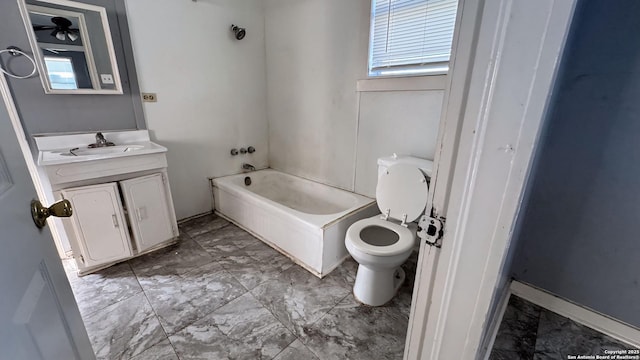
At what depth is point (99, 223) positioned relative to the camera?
1762 millimetres

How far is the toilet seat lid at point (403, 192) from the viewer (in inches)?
64.3

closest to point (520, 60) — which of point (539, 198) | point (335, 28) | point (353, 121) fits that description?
point (539, 198)

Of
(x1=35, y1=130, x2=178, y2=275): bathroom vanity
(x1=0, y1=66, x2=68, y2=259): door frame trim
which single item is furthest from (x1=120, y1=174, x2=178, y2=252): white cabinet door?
(x1=0, y1=66, x2=68, y2=259): door frame trim

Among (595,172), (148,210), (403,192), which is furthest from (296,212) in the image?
(595,172)

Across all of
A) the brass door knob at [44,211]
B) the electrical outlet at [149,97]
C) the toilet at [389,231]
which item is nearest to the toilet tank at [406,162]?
the toilet at [389,231]

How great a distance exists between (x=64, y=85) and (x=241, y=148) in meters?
1.44

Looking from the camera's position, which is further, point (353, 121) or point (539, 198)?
point (353, 121)

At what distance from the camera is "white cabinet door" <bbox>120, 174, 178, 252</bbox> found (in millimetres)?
1890

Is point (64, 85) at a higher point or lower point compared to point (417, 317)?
higher

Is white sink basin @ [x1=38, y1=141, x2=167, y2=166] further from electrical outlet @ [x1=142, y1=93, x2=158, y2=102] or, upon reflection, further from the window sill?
the window sill

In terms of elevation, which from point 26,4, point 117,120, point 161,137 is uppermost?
point 26,4

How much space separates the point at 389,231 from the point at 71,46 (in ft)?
8.50

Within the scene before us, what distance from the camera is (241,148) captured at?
287cm

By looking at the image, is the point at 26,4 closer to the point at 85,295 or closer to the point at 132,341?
the point at 85,295
